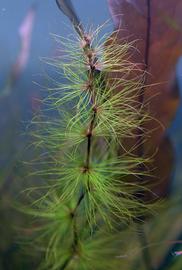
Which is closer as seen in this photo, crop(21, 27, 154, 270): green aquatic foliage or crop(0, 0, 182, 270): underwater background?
crop(21, 27, 154, 270): green aquatic foliage

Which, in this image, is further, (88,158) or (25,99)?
(25,99)

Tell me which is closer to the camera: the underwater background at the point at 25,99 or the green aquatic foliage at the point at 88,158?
the green aquatic foliage at the point at 88,158

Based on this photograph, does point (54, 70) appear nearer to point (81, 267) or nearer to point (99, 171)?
point (99, 171)

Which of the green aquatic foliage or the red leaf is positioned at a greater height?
the red leaf

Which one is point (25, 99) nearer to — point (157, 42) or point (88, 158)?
point (88, 158)

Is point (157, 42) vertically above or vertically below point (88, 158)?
above

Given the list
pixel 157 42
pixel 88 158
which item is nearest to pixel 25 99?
pixel 88 158

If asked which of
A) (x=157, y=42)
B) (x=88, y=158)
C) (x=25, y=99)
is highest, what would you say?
(x=157, y=42)

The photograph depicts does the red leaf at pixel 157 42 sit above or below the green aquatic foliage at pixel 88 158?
above
